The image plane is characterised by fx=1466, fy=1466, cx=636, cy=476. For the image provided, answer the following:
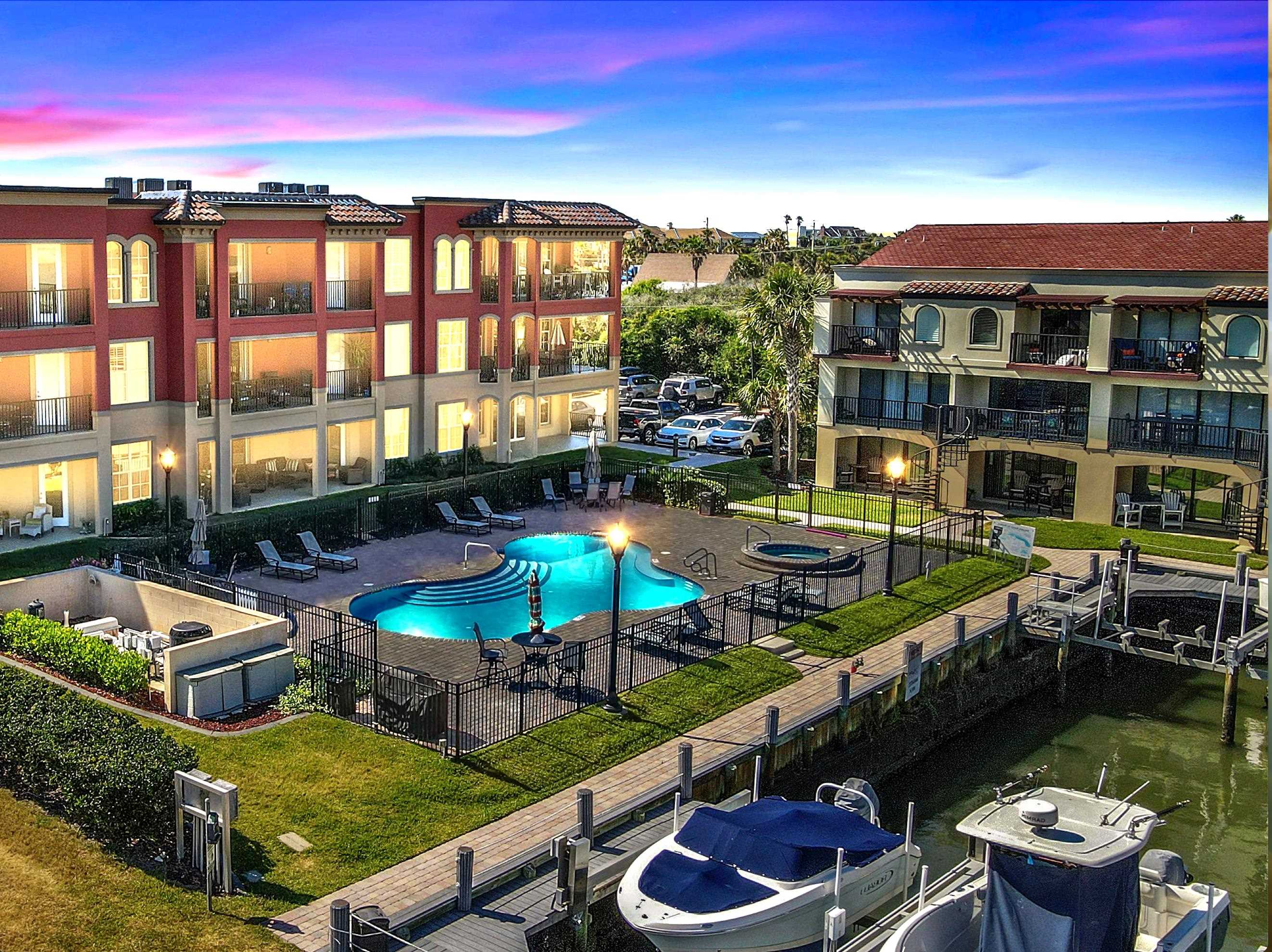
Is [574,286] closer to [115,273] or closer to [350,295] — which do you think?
[350,295]

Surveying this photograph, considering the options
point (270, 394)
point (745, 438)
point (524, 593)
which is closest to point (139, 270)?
point (270, 394)

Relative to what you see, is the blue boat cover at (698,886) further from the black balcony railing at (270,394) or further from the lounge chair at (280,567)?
the black balcony railing at (270,394)

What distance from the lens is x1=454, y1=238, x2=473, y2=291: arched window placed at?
156 feet

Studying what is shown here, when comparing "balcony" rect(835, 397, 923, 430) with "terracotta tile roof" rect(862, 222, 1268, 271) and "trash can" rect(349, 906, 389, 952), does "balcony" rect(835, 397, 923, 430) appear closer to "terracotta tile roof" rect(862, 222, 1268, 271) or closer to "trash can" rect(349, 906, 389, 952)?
"terracotta tile roof" rect(862, 222, 1268, 271)

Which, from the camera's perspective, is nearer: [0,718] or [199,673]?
[0,718]

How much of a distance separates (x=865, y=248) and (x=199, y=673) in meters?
97.0

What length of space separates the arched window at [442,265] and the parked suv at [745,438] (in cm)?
1207

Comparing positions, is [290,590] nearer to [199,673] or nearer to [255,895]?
[199,673]

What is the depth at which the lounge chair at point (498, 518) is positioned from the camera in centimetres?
4044

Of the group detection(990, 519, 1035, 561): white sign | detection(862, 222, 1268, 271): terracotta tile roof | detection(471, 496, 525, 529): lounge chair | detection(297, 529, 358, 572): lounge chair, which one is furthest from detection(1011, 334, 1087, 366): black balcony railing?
detection(297, 529, 358, 572): lounge chair

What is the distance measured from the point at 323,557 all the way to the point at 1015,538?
56.5ft

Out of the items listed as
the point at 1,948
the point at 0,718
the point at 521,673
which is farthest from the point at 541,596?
the point at 1,948

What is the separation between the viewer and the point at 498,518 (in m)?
40.6

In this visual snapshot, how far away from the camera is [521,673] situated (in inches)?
1029
